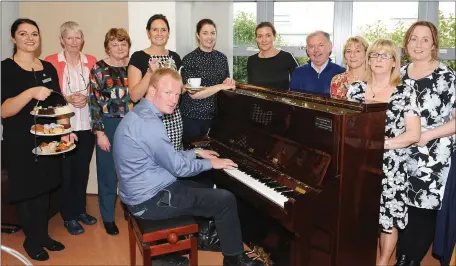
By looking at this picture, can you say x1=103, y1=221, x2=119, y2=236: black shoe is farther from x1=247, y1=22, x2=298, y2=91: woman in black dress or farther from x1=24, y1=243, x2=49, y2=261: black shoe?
x1=247, y1=22, x2=298, y2=91: woman in black dress

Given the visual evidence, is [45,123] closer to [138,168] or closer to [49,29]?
A: [138,168]

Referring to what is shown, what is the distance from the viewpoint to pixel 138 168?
96.5 inches

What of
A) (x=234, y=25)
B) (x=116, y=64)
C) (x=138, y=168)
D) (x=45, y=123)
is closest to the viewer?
(x=138, y=168)

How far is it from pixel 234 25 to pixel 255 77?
1422mm

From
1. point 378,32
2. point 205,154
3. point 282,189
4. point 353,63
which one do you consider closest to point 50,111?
point 205,154

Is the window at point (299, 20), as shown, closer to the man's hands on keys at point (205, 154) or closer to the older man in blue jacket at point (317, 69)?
the older man in blue jacket at point (317, 69)

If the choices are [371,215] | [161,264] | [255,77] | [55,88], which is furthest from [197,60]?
[371,215]

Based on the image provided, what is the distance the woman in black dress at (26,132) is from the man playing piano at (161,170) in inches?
34.0

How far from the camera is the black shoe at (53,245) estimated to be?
10.8 ft

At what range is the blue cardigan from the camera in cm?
346

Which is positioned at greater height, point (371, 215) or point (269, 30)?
point (269, 30)

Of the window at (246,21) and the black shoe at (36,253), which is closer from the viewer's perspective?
the black shoe at (36,253)

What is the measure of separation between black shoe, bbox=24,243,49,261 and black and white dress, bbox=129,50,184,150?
4.02ft

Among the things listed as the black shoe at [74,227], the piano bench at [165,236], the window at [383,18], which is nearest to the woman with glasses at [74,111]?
the black shoe at [74,227]
